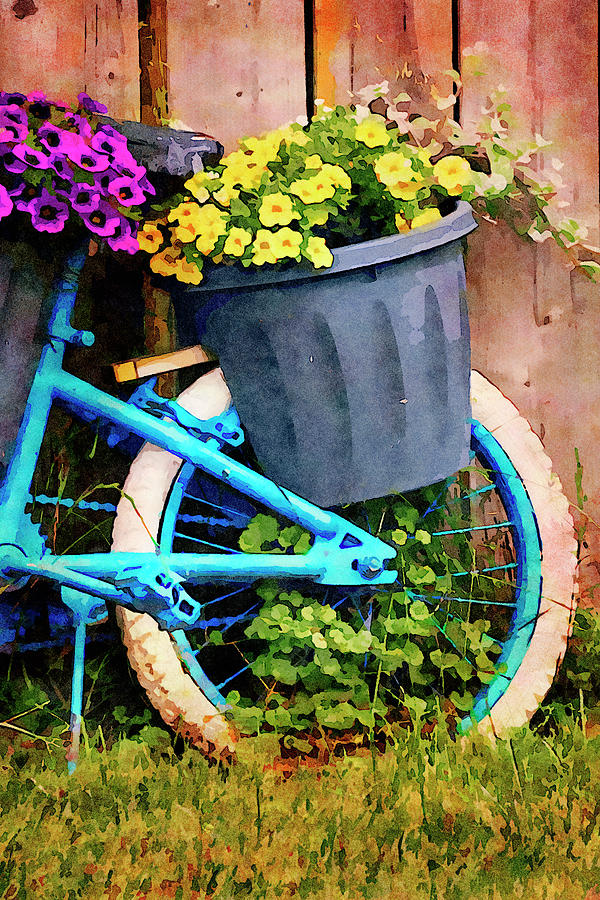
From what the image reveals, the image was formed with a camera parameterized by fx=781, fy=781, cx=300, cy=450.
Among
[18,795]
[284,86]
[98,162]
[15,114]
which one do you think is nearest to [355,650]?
[18,795]

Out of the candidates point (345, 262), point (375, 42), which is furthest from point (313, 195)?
point (375, 42)

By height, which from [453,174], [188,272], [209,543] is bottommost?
[209,543]

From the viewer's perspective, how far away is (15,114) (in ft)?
3.75

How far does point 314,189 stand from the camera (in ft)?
4.30

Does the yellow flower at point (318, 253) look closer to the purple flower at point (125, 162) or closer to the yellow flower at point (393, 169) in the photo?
the yellow flower at point (393, 169)

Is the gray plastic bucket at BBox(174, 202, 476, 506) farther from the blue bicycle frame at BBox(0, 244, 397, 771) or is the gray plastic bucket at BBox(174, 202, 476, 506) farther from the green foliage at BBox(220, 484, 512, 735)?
the green foliage at BBox(220, 484, 512, 735)

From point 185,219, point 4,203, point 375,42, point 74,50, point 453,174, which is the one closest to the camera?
point 4,203

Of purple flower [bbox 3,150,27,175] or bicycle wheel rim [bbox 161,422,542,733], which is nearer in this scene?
purple flower [bbox 3,150,27,175]

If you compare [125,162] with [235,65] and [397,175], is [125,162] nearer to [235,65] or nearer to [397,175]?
[397,175]

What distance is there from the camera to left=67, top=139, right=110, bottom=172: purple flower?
1155mm

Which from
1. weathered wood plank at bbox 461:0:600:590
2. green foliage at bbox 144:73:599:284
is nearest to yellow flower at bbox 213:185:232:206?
green foliage at bbox 144:73:599:284

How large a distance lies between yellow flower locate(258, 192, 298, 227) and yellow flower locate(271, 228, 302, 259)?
2 cm

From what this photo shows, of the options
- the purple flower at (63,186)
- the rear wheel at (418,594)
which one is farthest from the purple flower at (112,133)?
the rear wheel at (418,594)

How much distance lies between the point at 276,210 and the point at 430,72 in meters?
0.80
